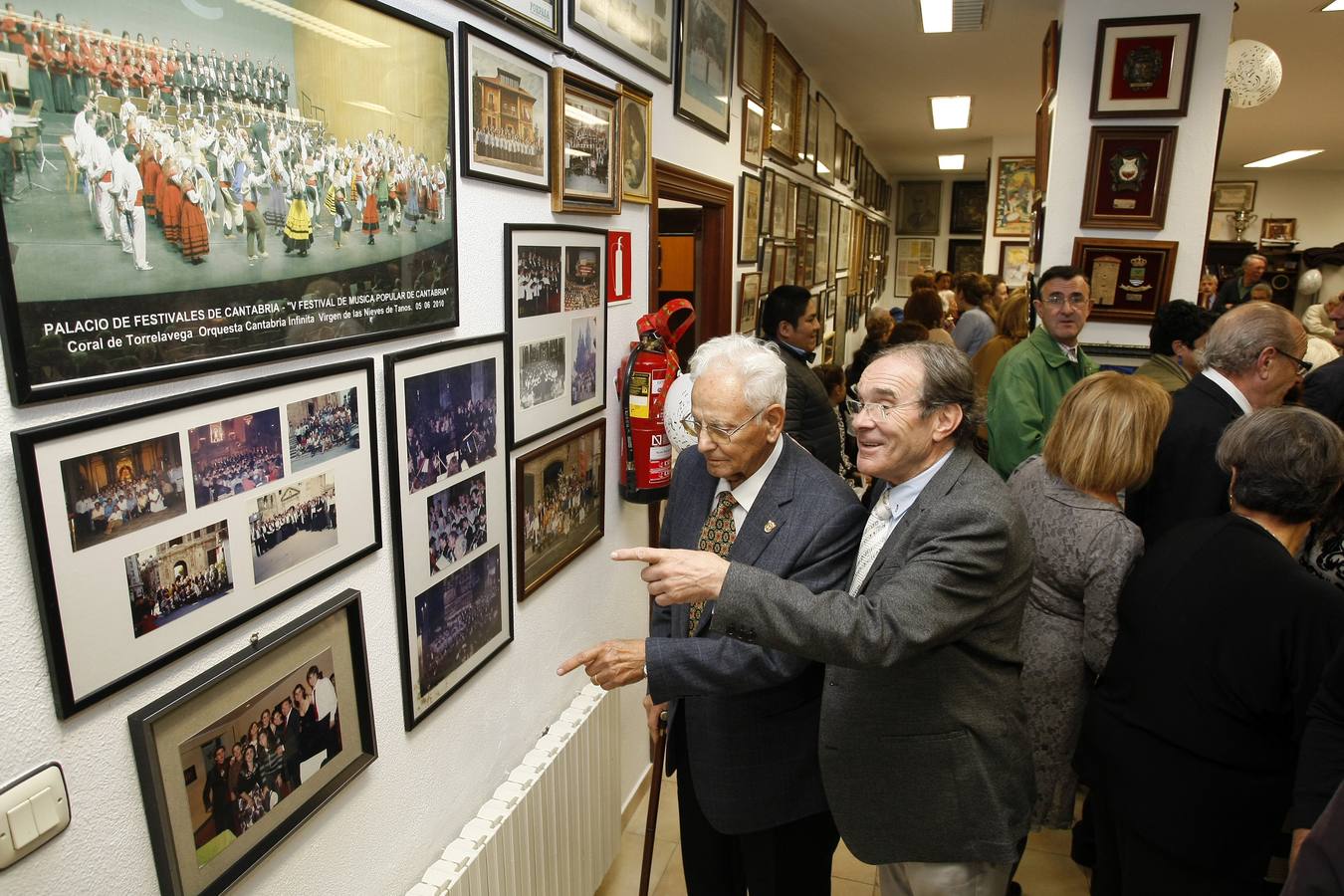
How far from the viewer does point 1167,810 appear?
78.6 inches

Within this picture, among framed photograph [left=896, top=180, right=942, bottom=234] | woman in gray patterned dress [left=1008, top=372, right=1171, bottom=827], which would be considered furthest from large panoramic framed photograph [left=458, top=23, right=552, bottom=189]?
framed photograph [left=896, top=180, right=942, bottom=234]

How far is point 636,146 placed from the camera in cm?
295

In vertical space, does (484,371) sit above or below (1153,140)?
below

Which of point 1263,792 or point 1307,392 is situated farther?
point 1307,392

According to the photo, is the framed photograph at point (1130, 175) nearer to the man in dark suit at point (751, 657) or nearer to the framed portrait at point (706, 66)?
the framed portrait at point (706, 66)

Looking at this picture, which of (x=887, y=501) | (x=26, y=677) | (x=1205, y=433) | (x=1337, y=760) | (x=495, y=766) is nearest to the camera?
(x=26, y=677)

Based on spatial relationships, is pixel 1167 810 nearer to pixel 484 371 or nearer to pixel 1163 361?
pixel 484 371

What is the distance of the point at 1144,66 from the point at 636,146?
3.08 meters

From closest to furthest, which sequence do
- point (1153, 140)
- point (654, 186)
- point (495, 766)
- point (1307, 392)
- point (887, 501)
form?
1. point (887, 501)
2. point (495, 766)
3. point (654, 186)
4. point (1307, 392)
5. point (1153, 140)

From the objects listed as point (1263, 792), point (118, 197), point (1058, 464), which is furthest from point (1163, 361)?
point (118, 197)

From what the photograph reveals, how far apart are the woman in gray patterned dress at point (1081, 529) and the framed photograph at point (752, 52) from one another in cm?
282

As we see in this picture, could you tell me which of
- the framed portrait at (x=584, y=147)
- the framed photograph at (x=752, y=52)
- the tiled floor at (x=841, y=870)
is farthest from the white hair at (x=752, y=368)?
the framed photograph at (x=752, y=52)

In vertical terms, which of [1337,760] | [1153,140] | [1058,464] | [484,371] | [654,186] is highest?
[1153,140]

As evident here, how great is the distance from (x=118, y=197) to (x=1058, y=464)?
2.28m
